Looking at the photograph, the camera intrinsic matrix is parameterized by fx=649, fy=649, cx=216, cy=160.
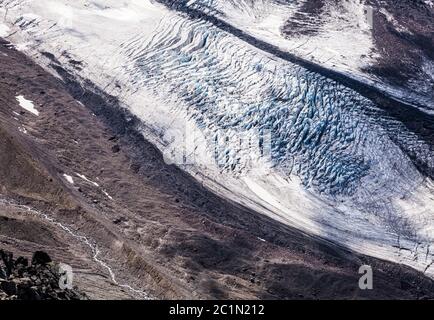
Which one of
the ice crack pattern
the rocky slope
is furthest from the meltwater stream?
the ice crack pattern

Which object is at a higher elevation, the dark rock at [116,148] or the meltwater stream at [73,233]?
the dark rock at [116,148]

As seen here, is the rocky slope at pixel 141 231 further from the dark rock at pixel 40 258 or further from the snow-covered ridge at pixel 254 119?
the snow-covered ridge at pixel 254 119

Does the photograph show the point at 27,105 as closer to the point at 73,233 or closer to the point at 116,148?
the point at 116,148

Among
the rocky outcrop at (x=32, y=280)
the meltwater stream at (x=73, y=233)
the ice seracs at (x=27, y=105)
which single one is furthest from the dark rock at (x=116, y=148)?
the rocky outcrop at (x=32, y=280)

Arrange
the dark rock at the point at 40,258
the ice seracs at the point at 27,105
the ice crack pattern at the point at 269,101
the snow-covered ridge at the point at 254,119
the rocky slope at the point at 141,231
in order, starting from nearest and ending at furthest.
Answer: the dark rock at the point at 40,258, the rocky slope at the point at 141,231, the snow-covered ridge at the point at 254,119, the ice crack pattern at the point at 269,101, the ice seracs at the point at 27,105

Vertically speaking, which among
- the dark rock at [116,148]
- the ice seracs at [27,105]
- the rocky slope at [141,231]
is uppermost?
the ice seracs at [27,105]

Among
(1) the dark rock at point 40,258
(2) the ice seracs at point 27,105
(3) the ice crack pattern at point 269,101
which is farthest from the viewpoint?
(2) the ice seracs at point 27,105
